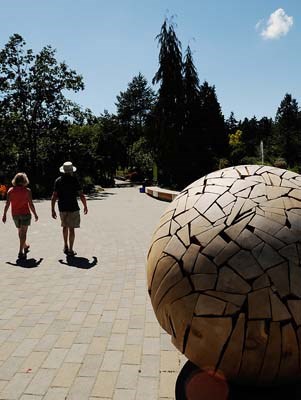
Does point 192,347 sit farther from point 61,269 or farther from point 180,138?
point 180,138

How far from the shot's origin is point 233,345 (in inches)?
105

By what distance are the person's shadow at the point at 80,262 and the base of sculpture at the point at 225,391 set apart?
429 centimetres

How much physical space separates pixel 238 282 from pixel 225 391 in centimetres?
104

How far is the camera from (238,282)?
262 centimetres

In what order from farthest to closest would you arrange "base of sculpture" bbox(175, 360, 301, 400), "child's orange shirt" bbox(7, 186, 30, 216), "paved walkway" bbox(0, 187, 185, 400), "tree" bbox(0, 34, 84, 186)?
"tree" bbox(0, 34, 84, 186), "child's orange shirt" bbox(7, 186, 30, 216), "paved walkway" bbox(0, 187, 185, 400), "base of sculpture" bbox(175, 360, 301, 400)

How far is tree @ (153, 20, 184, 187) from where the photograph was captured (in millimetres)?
29906

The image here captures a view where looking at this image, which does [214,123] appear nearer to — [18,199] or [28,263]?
[18,199]

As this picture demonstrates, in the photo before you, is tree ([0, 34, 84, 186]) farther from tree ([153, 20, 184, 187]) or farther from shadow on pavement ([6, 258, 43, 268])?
shadow on pavement ([6, 258, 43, 268])

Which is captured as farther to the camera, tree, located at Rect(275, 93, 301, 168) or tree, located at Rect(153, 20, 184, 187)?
tree, located at Rect(275, 93, 301, 168)

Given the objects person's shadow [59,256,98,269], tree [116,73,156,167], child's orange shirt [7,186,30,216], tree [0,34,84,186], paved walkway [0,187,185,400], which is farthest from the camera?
tree [116,73,156,167]

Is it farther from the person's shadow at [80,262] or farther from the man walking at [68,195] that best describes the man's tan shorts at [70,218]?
the person's shadow at [80,262]

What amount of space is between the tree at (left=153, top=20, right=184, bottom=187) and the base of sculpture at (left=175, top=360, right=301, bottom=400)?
89.9ft

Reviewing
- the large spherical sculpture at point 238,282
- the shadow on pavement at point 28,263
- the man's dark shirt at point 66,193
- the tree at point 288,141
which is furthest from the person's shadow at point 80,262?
the tree at point 288,141

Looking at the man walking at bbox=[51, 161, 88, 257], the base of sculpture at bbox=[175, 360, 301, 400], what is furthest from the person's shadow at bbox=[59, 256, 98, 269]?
the base of sculpture at bbox=[175, 360, 301, 400]
